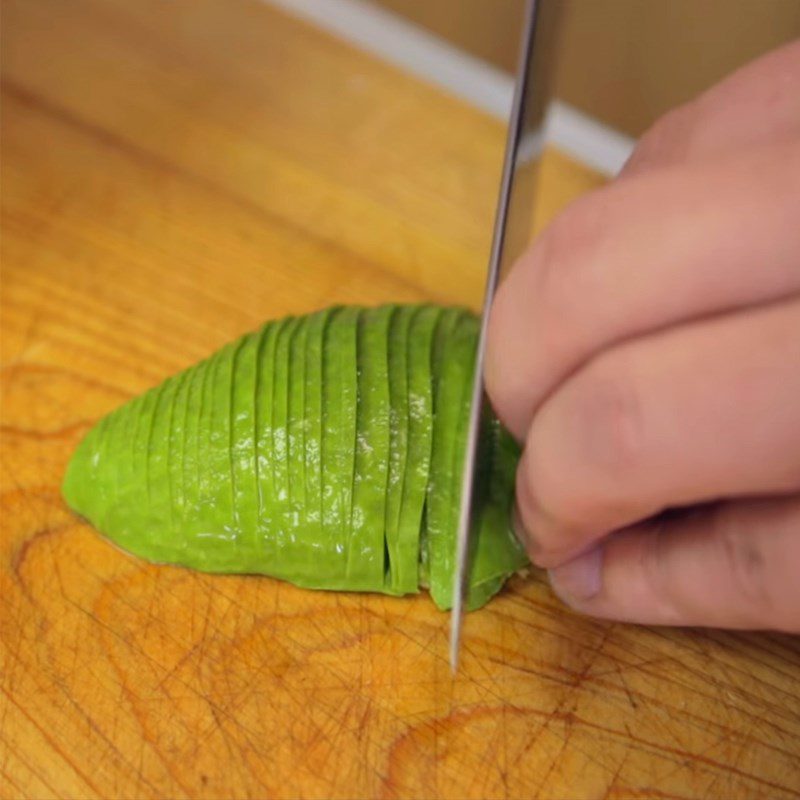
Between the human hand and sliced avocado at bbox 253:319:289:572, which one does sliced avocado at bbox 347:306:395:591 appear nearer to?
sliced avocado at bbox 253:319:289:572

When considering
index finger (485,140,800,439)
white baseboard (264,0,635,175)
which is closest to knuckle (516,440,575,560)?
index finger (485,140,800,439)

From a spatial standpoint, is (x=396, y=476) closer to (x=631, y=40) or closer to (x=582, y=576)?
(x=582, y=576)

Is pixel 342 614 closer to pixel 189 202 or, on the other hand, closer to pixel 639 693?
pixel 639 693

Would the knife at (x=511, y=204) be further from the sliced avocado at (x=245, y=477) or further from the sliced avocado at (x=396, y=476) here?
the sliced avocado at (x=245, y=477)

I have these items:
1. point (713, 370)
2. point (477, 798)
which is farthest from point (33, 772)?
point (713, 370)

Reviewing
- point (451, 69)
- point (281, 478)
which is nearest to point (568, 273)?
point (281, 478)

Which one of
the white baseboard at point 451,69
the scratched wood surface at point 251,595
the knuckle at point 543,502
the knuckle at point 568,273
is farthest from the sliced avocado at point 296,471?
A: the white baseboard at point 451,69
